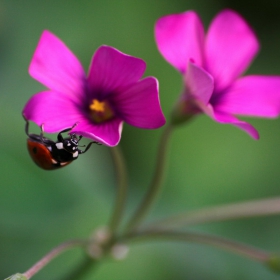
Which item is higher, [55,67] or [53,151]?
[55,67]

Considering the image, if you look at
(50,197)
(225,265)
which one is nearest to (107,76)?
(50,197)

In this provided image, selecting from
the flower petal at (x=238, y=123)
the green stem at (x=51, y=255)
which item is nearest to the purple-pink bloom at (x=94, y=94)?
the flower petal at (x=238, y=123)

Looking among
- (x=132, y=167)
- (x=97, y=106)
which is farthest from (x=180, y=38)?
(x=132, y=167)

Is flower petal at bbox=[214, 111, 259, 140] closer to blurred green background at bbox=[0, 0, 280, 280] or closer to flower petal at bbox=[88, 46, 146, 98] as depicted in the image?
flower petal at bbox=[88, 46, 146, 98]

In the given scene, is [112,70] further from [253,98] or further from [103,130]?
[253,98]

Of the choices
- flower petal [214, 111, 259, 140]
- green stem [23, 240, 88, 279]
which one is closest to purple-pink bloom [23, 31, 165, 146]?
flower petal [214, 111, 259, 140]

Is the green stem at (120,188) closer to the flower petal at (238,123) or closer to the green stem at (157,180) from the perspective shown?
the green stem at (157,180)

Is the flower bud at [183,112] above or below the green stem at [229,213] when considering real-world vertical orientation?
above
